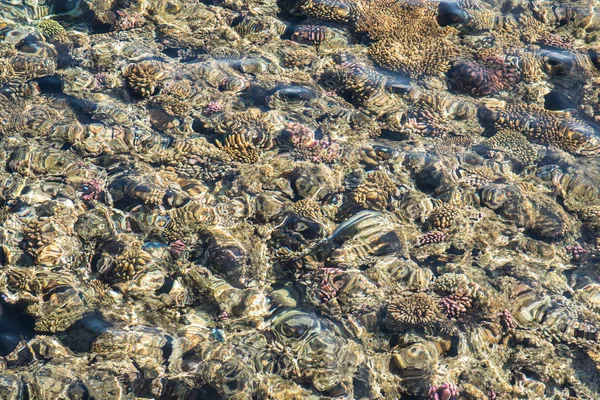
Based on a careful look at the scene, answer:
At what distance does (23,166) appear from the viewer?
702 centimetres

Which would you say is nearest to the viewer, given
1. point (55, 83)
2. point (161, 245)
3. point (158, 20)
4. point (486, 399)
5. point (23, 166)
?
point (486, 399)

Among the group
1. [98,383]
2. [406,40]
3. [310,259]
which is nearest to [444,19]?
[406,40]

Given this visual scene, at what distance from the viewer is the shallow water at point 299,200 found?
5.70 meters

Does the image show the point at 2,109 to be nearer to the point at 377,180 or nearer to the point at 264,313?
the point at 264,313

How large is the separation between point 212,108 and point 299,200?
2.25 meters

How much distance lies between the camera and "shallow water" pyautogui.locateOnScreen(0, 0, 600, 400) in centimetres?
570

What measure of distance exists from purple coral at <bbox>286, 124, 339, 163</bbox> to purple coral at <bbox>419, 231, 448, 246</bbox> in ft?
5.83

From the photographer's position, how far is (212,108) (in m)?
8.38

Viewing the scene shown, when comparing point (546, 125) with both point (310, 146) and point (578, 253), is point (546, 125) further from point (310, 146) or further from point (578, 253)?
point (310, 146)

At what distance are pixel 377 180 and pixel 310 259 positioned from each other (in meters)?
1.71

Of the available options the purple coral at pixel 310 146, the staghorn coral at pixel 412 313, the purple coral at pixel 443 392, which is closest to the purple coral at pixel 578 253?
the staghorn coral at pixel 412 313

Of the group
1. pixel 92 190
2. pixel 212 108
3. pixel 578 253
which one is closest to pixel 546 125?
pixel 578 253

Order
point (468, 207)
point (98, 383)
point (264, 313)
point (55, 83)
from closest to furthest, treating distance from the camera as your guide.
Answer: point (98, 383) → point (264, 313) → point (468, 207) → point (55, 83)

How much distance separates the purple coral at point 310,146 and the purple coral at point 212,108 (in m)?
1.14
